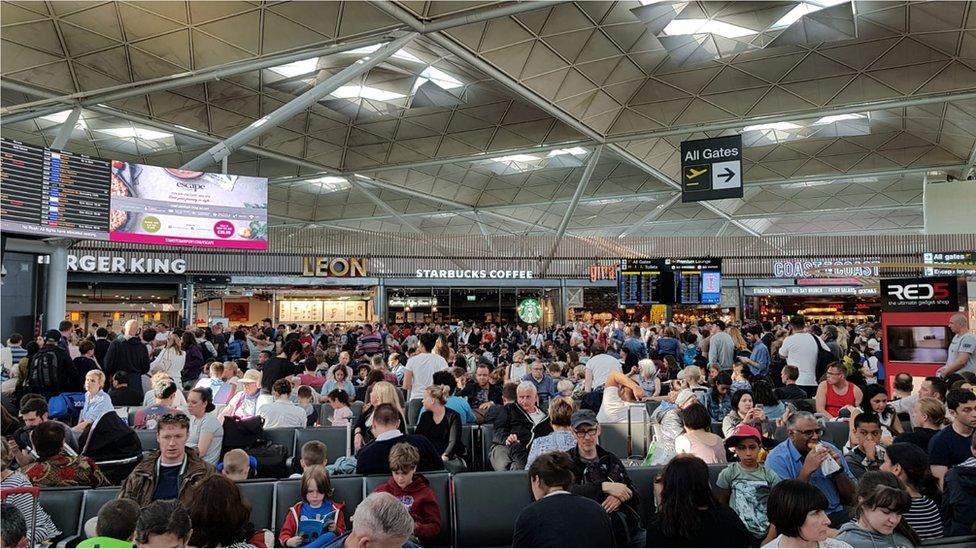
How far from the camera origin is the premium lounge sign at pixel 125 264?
25453 millimetres

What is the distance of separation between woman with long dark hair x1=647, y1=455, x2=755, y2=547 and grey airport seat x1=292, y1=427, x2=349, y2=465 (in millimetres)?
4686

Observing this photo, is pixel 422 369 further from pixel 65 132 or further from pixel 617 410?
pixel 65 132

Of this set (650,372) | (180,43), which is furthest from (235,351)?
(650,372)

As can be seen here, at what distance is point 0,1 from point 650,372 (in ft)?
45.6

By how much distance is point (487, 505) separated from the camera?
537cm

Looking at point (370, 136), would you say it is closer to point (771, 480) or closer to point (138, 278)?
point (138, 278)

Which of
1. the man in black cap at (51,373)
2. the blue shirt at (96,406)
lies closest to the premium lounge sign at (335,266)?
the man in black cap at (51,373)

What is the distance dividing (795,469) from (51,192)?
14427mm

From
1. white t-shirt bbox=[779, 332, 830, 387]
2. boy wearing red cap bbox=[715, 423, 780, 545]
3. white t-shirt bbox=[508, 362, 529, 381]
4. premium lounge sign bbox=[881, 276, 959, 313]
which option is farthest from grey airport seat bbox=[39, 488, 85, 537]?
premium lounge sign bbox=[881, 276, 959, 313]

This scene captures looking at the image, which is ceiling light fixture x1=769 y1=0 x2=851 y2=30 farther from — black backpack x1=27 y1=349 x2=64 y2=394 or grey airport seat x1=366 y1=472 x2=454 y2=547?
black backpack x1=27 y1=349 x2=64 y2=394

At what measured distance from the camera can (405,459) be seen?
4766 millimetres

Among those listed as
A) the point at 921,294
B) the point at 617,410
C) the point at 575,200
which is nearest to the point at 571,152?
the point at 575,200

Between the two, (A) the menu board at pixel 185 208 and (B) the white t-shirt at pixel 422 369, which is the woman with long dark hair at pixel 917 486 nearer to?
(B) the white t-shirt at pixel 422 369

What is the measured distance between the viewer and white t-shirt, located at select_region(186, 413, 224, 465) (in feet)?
20.4
